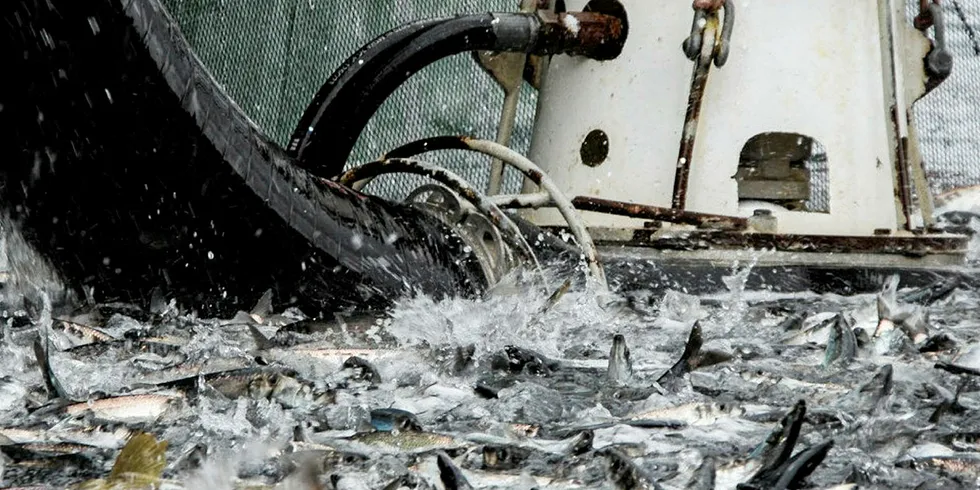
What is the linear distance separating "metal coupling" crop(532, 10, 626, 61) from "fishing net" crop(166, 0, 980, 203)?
2.97 meters

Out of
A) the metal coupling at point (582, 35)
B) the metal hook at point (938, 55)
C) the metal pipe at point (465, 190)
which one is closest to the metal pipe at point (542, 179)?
the metal pipe at point (465, 190)

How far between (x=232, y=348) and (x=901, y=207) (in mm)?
3352

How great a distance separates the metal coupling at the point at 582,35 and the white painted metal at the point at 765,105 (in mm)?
74

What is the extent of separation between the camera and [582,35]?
5496 millimetres

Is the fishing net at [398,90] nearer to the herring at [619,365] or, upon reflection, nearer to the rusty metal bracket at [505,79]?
the rusty metal bracket at [505,79]

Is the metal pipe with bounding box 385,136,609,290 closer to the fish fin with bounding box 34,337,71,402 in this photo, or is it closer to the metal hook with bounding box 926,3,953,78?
the metal hook with bounding box 926,3,953,78

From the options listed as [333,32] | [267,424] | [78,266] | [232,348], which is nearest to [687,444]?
[267,424]

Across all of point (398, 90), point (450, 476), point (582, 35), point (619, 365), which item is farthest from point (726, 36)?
point (398, 90)

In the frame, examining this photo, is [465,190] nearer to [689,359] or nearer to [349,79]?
[349,79]

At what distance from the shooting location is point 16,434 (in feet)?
6.53

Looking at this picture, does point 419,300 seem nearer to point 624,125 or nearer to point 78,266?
point 78,266

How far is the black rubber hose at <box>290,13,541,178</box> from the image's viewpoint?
4.90 meters

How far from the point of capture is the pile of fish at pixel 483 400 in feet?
5.81

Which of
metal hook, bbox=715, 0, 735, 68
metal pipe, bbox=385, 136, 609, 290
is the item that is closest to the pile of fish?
metal pipe, bbox=385, 136, 609, 290
